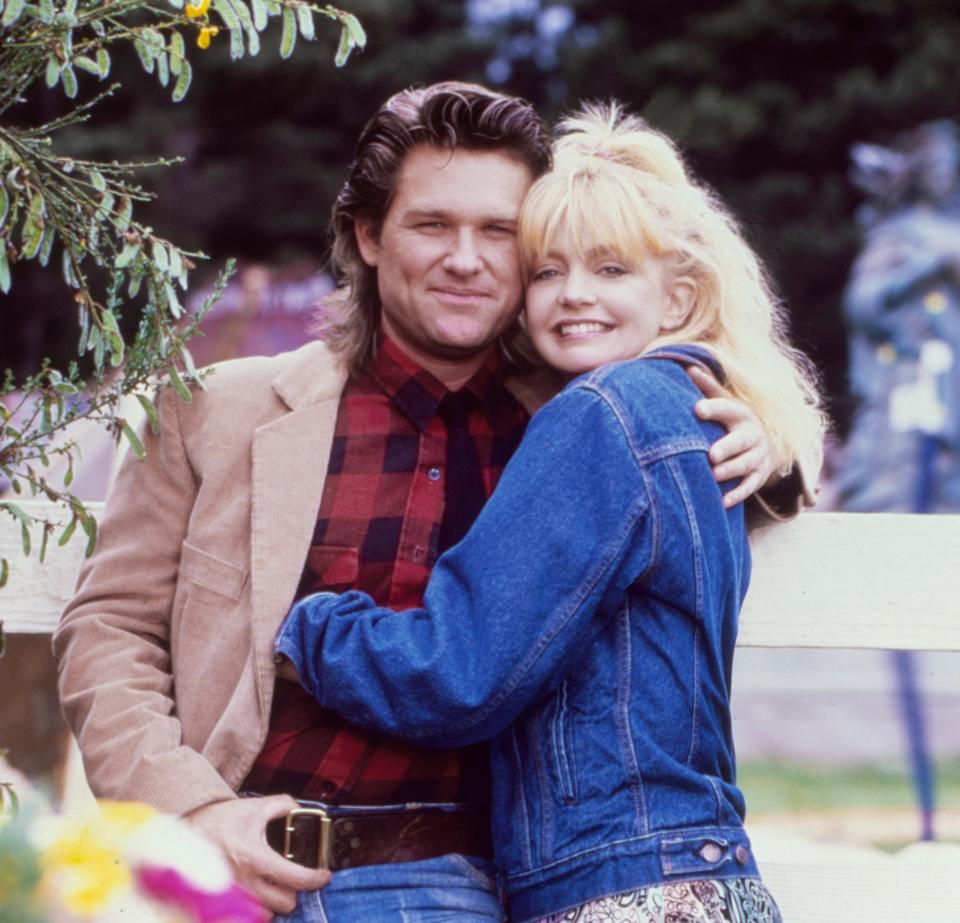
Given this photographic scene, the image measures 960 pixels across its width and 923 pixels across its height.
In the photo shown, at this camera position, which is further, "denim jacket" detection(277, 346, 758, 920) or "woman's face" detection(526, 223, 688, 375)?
"woman's face" detection(526, 223, 688, 375)

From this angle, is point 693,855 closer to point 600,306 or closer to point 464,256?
point 600,306

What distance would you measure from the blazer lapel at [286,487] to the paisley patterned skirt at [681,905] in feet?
1.87

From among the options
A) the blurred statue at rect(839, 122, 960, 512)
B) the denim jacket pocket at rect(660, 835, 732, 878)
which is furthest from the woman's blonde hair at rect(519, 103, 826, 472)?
the blurred statue at rect(839, 122, 960, 512)

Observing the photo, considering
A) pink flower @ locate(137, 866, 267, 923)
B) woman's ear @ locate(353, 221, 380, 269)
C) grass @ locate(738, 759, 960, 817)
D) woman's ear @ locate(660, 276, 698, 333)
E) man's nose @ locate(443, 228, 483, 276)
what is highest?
woman's ear @ locate(353, 221, 380, 269)

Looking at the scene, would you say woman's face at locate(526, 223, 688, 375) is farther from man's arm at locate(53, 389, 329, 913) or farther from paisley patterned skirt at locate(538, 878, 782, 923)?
paisley patterned skirt at locate(538, 878, 782, 923)

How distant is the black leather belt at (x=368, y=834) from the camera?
2102mm

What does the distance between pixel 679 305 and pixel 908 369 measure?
25.9 ft

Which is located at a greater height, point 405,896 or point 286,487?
point 286,487

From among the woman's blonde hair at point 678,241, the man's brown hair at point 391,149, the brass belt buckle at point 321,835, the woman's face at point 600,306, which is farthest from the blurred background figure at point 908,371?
the brass belt buckle at point 321,835

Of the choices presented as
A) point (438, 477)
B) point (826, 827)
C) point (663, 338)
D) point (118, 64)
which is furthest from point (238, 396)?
point (118, 64)

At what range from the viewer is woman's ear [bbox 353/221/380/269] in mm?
2576

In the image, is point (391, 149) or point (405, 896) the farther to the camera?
point (391, 149)

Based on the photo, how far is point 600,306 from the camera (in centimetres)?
217

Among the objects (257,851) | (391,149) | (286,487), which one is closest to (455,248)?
(391,149)
